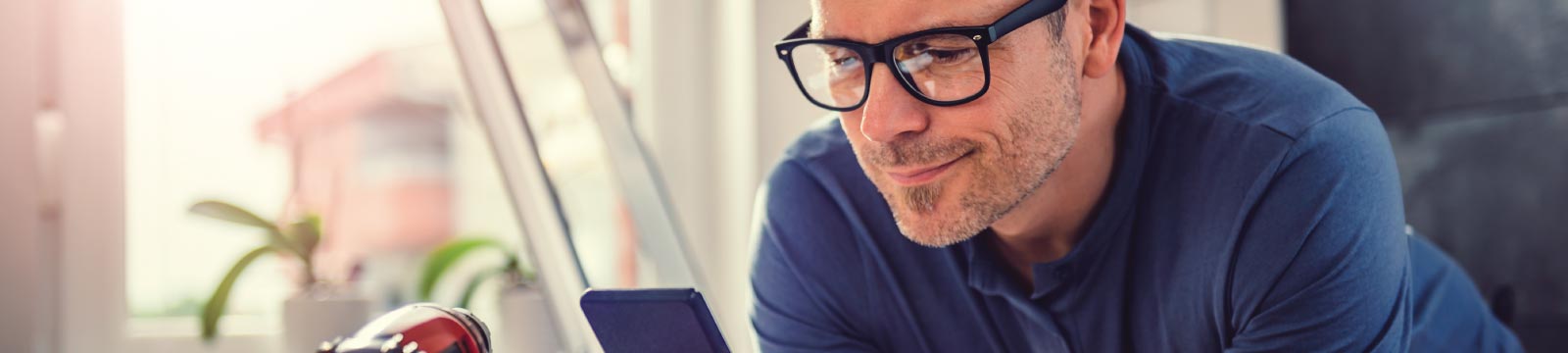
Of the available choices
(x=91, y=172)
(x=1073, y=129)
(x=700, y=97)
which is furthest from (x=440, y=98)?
(x=1073, y=129)

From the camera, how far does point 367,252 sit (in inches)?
98.1

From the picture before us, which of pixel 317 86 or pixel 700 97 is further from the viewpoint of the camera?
pixel 700 97

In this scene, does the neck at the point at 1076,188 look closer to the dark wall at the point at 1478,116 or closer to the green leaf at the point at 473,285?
the dark wall at the point at 1478,116

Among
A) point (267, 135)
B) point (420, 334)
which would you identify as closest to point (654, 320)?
point (420, 334)

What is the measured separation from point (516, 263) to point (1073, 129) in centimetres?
120

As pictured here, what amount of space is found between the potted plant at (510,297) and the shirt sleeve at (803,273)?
0.76m

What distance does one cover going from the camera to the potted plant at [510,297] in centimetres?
195

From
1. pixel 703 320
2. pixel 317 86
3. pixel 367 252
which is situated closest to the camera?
pixel 703 320

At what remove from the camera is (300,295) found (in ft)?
5.69

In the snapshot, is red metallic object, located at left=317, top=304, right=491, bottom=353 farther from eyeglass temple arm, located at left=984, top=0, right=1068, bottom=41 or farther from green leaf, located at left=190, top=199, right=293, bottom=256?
green leaf, located at left=190, top=199, right=293, bottom=256

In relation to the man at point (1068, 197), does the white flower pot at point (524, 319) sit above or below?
below

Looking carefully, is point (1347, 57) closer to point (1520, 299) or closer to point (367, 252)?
point (1520, 299)

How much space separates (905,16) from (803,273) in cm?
35

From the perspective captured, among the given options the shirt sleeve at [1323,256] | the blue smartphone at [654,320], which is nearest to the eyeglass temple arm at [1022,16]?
the shirt sleeve at [1323,256]
